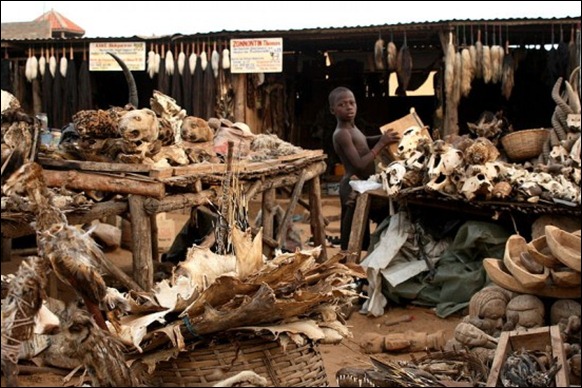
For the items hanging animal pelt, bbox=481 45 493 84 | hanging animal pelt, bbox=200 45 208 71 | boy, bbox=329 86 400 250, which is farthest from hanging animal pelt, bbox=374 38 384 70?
boy, bbox=329 86 400 250

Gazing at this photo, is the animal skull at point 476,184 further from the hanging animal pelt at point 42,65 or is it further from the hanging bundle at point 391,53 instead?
the hanging animal pelt at point 42,65

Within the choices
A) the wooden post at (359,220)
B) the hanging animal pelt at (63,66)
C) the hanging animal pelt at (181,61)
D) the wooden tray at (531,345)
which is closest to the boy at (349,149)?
the wooden post at (359,220)

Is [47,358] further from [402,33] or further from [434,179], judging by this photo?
[402,33]

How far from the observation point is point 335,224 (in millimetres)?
14742

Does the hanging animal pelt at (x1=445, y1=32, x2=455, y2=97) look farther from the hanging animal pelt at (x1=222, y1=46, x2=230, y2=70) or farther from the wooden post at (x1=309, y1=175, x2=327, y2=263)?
the wooden post at (x1=309, y1=175, x2=327, y2=263)

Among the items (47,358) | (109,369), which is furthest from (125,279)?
(109,369)

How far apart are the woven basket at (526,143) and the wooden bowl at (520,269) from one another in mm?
2497

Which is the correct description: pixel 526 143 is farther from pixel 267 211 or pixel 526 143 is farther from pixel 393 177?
pixel 267 211

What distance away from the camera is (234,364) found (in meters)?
3.87

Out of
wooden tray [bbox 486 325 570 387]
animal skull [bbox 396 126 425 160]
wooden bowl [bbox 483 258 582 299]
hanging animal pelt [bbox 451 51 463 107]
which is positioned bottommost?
wooden tray [bbox 486 325 570 387]

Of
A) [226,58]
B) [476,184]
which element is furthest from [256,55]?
[476,184]

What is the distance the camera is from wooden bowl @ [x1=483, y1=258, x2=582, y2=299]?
528 centimetres

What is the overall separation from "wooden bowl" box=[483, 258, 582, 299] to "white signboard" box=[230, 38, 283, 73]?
913cm

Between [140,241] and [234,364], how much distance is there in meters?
2.88
